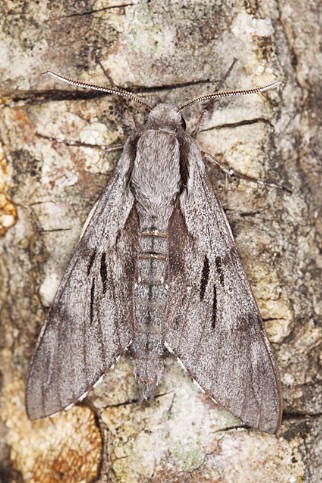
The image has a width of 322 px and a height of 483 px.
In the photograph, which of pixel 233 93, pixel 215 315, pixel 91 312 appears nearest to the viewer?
pixel 233 93

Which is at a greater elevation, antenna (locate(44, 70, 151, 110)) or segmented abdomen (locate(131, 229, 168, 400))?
antenna (locate(44, 70, 151, 110))

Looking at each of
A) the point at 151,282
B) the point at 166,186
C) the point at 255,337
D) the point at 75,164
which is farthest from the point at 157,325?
the point at 75,164

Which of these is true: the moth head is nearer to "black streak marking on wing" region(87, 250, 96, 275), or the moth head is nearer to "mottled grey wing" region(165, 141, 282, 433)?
"mottled grey wing" region(165, 141, 282, 433)

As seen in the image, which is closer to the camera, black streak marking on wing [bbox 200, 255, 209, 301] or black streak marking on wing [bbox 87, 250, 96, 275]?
black streak marking on wing [bbox 200, 255, 209, 301]

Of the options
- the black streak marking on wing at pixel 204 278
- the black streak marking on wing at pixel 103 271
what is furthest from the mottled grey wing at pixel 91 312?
the black streak marking on wing at pixel 204 278

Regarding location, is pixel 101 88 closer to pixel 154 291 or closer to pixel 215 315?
pixel 154 291

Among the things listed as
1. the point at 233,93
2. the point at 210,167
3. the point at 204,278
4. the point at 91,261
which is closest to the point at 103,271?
the point at 91,261

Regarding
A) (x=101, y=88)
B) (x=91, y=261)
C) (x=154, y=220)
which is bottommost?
(x=91, y=261)

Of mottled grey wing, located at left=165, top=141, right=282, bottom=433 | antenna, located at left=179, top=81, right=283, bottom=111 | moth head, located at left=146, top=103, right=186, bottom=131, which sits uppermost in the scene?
antenna, located at left=179, top=81, right=283, bottom=111

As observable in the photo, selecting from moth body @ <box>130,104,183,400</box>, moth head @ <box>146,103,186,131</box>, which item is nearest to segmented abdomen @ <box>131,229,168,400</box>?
moth body @ <box>130,104,183,400</box>

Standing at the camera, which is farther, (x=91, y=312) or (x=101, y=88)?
(x=91, y=312)
